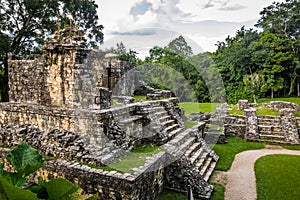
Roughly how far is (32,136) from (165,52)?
A: 2073 centimetres

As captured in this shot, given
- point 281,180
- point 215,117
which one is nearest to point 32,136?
point 281,180

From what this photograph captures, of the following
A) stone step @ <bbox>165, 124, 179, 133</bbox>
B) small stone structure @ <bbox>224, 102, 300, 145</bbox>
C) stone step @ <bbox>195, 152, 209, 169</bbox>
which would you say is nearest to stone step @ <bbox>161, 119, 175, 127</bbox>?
stone step @ <bbox>165, 124, 179, 133</bbox>

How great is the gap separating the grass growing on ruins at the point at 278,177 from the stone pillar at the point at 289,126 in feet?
9.25

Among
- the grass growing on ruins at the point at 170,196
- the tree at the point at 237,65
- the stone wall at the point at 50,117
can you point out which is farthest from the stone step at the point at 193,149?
the tree at the point at 237,65

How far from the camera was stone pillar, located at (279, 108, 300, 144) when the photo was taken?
12.5 meters

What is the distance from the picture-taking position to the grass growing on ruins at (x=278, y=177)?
6.97 meters

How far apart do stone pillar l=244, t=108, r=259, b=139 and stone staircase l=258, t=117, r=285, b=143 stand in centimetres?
31

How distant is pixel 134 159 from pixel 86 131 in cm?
160

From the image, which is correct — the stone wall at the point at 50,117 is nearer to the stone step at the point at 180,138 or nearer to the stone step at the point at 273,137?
the stone step at the point at 180,138

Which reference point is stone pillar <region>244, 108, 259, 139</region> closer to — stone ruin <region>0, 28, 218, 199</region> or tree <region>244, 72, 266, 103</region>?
stone ruin <region>0, 28, 218, 199</region>

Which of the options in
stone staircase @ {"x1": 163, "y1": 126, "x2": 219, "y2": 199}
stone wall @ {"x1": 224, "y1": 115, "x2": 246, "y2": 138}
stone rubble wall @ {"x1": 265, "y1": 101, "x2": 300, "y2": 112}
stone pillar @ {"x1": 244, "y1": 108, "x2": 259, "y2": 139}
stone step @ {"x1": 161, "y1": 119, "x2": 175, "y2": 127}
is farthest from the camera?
stone rubble wall @ {"x1": 265, "y1": 101, "x2": 300, "y2": 112}

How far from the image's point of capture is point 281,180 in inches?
305

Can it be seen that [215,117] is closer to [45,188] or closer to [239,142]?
[239,142]

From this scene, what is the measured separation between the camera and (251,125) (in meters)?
14.1
